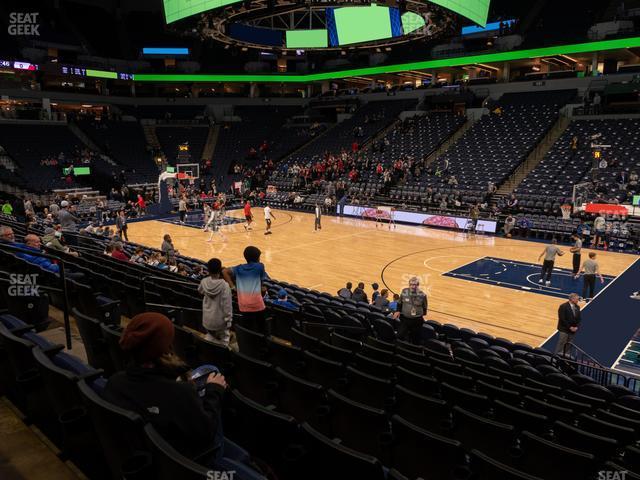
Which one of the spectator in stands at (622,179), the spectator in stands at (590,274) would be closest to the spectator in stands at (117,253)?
the spectator in stands at (590,274)

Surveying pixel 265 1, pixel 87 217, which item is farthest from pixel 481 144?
pixel 87 217

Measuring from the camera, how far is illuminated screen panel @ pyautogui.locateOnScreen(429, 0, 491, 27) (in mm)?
15273

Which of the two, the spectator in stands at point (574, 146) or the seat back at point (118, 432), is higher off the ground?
the spectator in stands at point (574, 146)

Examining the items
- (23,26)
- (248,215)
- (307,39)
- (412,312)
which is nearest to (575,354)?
(412,312)

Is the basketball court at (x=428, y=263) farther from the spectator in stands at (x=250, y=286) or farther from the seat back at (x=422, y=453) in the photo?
the seat back at (x=422, y=453)

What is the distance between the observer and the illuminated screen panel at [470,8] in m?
15.3

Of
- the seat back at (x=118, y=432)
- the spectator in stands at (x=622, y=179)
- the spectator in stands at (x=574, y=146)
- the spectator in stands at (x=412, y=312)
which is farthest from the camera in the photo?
the spectator in stands at (x=574, y=146)

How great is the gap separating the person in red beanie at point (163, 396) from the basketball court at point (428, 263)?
10049 mm

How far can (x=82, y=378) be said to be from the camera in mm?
2959

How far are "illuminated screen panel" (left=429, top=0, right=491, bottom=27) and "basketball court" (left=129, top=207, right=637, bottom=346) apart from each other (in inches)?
336

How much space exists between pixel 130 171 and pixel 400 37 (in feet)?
83.7

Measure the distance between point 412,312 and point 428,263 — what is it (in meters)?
9.72

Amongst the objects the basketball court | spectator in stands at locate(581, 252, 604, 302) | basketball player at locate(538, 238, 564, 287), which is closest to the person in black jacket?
the basketball court

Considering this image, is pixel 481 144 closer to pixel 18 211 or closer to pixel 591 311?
pixel 591 311
